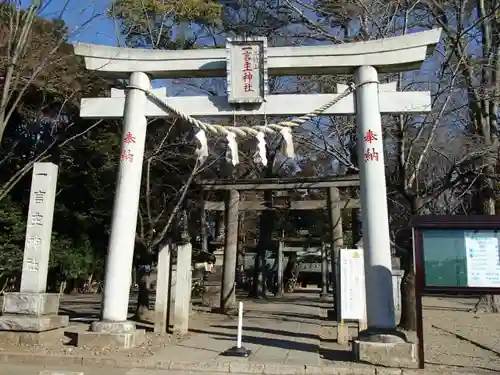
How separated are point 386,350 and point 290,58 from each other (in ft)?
17.1

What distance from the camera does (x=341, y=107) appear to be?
916 centimetres

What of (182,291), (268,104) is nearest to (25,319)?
(182,291)

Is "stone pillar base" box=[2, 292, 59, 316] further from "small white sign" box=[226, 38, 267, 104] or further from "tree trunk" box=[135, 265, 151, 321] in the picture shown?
"small white sign" box=[226, 38, 267, 104]

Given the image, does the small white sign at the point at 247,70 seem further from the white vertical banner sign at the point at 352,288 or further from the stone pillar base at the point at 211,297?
the stone pillar base at the point at 211,297

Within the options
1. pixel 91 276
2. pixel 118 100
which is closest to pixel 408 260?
pixel 118 100

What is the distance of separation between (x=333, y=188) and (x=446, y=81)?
17.1 feet

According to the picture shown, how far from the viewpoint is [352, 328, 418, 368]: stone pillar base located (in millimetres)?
7629

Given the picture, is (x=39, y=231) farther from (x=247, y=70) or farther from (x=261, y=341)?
(x=247, y=70)

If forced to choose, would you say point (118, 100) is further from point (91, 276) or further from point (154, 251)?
point (91, 276)

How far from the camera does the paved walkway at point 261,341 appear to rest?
8.09 metres

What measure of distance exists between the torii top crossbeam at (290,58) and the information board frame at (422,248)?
10.2 ft

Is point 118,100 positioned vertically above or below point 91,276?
above

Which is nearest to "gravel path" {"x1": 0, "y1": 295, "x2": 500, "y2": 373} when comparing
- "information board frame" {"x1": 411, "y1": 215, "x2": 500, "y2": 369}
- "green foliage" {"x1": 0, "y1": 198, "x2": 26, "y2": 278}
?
"information board frame" {"x1": 411, "y1": 215, "x2": 500, "y2": 369}

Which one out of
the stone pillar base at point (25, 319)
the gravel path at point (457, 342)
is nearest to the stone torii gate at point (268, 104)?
the stone pillar base at point (25, 319)
